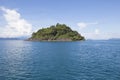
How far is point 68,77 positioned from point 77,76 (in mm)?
2340

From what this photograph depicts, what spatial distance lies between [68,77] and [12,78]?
43.1 ft

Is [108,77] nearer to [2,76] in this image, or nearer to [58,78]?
[58,78]

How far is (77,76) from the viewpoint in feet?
142

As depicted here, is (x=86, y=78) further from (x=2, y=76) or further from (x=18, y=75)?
(x=2, y=76)

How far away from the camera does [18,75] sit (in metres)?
44.0

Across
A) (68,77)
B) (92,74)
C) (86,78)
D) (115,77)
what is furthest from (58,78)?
(115,77)

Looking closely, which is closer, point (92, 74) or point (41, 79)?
point (41, 79)

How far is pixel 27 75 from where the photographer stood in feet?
145

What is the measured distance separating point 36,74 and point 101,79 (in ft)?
53.5

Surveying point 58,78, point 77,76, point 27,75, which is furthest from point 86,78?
point 27,75

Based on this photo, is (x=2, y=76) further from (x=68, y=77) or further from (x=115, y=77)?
(x=115, y=77)

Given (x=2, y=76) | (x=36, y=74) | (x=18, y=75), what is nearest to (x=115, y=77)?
(x=36, y=74)

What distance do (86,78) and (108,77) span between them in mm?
5471

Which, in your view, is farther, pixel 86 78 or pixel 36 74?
pixel 36 74
